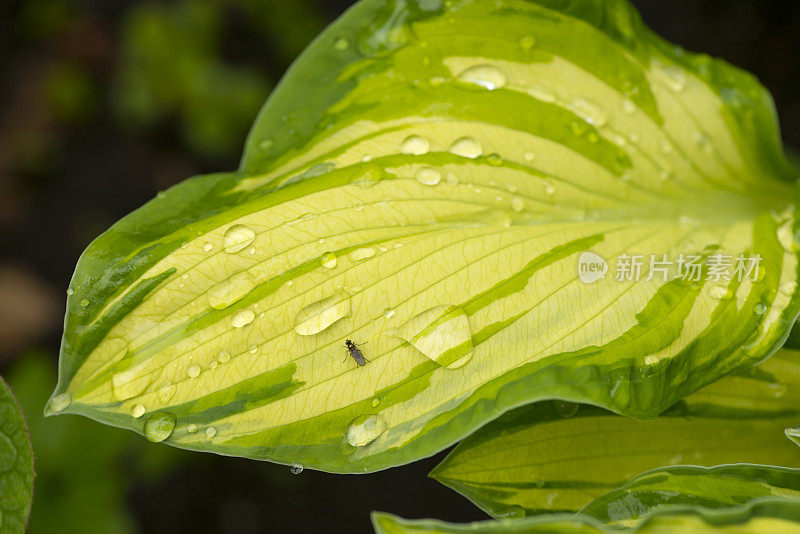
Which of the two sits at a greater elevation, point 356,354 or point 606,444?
point 356,354

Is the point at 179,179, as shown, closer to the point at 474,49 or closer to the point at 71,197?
the point at 71,197

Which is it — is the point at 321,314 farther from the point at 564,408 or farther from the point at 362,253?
the point at 564,408

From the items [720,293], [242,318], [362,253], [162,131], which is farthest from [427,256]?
[162,131]

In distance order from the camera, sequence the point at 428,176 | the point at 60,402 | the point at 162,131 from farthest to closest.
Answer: the point at 162,131, the point at 428,176, the point at 60,402

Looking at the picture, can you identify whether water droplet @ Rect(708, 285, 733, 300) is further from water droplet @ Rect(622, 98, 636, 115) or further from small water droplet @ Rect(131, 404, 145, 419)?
small water droplet @ Rect(131, 404, 145, 419)

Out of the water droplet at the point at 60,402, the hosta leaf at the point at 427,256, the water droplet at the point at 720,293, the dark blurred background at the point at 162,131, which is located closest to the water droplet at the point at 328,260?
the hosta leaf at the point at 427,256

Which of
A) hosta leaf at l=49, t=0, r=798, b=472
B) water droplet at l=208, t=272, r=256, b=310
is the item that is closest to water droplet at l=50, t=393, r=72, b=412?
hosta leaf at l=49, t=0, r=798, b=472

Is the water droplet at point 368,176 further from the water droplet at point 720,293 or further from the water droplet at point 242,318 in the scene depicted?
the water droplet at point 720,293
